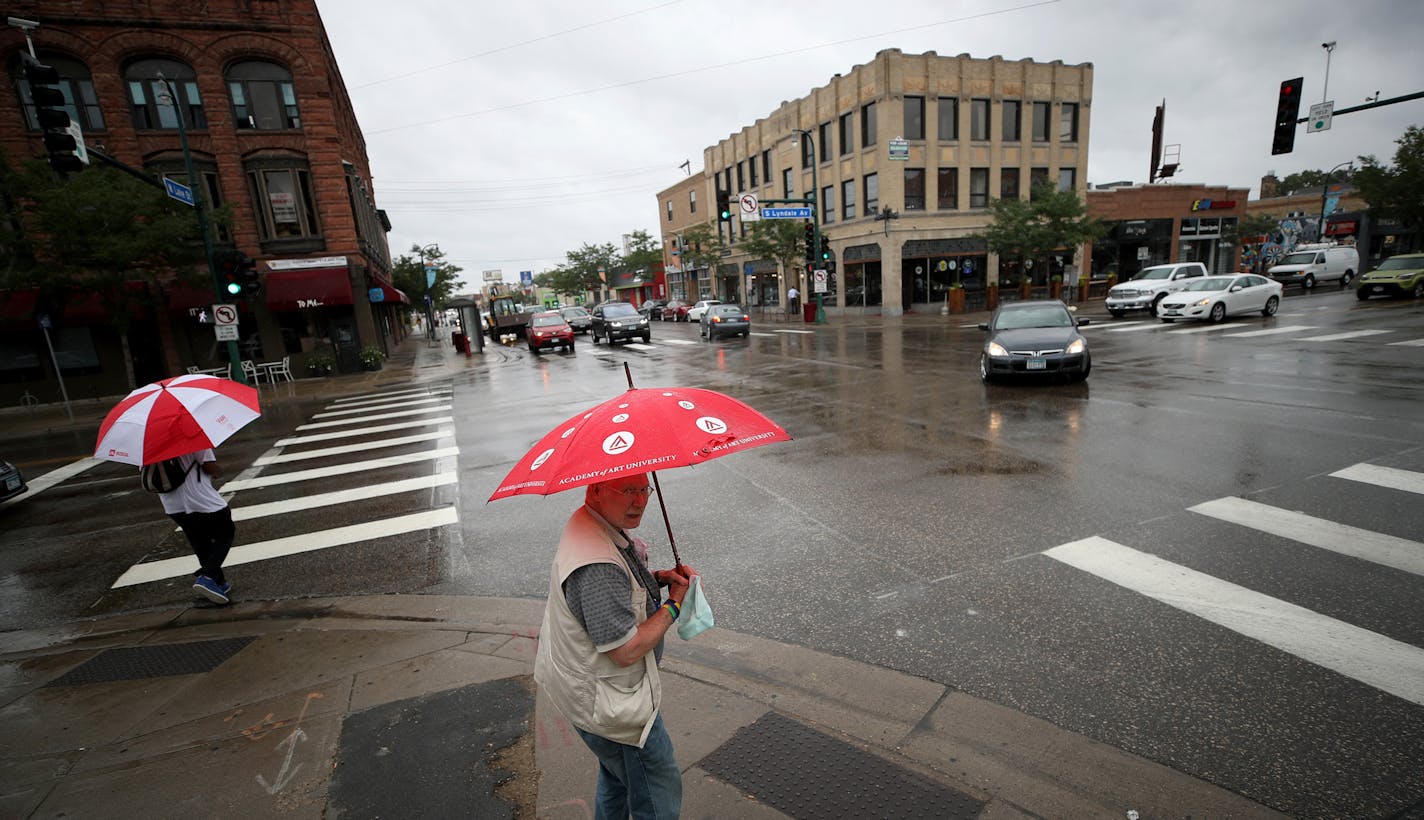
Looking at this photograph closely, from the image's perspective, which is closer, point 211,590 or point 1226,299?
point 211,590

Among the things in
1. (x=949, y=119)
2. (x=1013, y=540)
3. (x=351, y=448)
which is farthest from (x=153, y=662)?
(x=949, y=119)

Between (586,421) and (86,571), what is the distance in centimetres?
690

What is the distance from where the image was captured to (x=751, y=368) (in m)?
16.8

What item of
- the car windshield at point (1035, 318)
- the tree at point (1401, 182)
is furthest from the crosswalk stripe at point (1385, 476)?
the tree at point (1401, 182)

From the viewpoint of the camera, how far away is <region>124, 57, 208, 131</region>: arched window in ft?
65.9

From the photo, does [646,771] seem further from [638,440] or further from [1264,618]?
[1264,618]

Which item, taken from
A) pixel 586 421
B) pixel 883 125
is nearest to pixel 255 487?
pixel 586 421

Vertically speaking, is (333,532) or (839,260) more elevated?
Result: (839,260)

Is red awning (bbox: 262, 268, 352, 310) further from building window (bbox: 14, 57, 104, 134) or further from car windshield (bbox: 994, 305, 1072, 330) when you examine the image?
car windshield (bbox: 994, 305, 1072, 330)

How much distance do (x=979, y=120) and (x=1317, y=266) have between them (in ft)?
60.8

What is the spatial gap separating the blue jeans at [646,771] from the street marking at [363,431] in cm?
1125

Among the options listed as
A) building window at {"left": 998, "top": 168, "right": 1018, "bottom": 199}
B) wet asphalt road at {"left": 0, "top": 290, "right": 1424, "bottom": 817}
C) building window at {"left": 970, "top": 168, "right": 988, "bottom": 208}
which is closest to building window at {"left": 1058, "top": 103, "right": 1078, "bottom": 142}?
building window at {"left": 998, "top": 168, "right": 1018, "bottom": 199}

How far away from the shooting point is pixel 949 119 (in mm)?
32719

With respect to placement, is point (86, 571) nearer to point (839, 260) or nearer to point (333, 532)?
point (333, 532)
